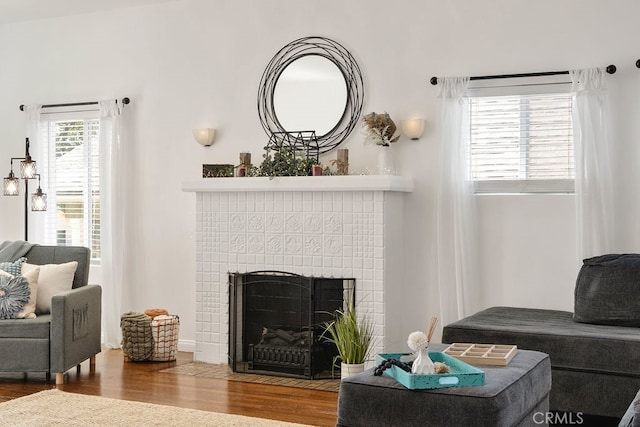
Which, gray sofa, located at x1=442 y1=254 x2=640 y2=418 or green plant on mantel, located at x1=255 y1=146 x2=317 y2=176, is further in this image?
green plant on mantel, located at x1=255 y1=146 x2=317 y2=176

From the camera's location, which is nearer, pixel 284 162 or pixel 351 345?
pixel 351 345

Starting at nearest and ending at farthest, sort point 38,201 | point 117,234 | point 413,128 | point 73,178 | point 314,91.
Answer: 1. point 413,128
2. point 314,91
3. point 38,201
4. point 117,234
5. point 73,178

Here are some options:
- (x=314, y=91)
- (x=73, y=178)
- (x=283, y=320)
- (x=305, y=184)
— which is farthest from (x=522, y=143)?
(x=73, y=178)

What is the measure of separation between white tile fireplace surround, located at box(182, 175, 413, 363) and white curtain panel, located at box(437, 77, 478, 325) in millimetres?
318

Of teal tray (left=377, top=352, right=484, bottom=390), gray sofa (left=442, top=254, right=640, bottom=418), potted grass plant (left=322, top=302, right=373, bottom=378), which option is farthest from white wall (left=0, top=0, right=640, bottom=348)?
teal tray (left=377, top=352, right=484, bottom=390)

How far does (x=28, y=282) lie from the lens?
611 cm

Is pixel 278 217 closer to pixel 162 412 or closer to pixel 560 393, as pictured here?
pixel 162 412

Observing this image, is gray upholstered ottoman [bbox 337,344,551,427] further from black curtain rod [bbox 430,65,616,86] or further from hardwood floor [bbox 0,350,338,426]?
black curtain rod [bbox 430,65,616,86]

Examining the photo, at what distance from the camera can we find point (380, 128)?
6.21 meters

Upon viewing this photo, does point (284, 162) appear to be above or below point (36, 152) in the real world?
below

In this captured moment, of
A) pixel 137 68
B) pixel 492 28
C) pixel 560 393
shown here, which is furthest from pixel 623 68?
pixel 137 68

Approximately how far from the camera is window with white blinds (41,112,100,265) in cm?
770

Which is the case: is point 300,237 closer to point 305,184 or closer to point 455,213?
point 305,184

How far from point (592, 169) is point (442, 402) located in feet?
9.15
